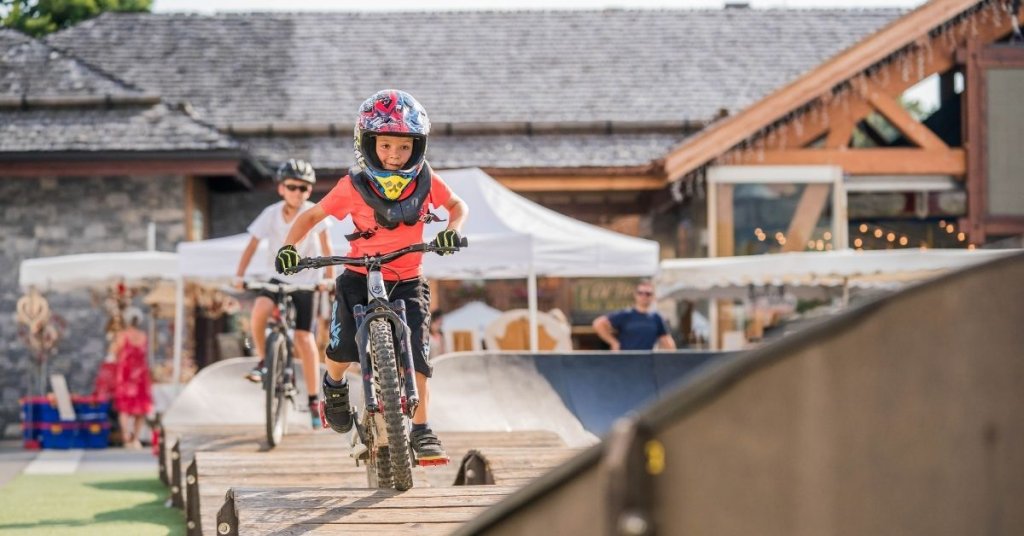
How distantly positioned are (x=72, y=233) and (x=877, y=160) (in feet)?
34.1

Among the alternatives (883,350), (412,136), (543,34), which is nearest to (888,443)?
(883,350)

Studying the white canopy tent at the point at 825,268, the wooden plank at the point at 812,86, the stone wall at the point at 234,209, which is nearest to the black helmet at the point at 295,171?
the white canopy tent at the point at 825,268

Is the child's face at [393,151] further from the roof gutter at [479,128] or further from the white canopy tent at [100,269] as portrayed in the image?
the roof gutter at [479,128]

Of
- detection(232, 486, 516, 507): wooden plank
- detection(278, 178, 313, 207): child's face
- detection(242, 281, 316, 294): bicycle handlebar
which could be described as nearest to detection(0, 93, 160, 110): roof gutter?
detection(278, 178, 313, 207): child's face

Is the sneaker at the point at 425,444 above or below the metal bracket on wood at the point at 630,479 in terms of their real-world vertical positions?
below

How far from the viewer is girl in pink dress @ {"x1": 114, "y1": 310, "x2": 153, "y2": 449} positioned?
16297 mm

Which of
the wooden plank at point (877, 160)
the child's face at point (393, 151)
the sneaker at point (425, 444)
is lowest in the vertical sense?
the sneaker at point (425, 444)

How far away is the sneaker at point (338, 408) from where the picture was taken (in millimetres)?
6078

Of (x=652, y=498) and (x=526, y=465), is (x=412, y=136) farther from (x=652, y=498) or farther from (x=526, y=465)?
(x=652, y=498)

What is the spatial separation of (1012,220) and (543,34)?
8383mm

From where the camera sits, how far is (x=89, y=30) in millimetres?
24266

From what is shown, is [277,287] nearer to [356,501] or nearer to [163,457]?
[163,457]

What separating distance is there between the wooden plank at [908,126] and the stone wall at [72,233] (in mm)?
9158

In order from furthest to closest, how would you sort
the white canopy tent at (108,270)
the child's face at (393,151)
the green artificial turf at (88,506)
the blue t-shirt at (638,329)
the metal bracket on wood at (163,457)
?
1. the white canopy tent at (108,270)
2. the blue t-shirt at (638,329)
3. the metal bracket on wood at (163,457)
4. the green artificial turf at (88,506)
5. the child's face at (393,151)
